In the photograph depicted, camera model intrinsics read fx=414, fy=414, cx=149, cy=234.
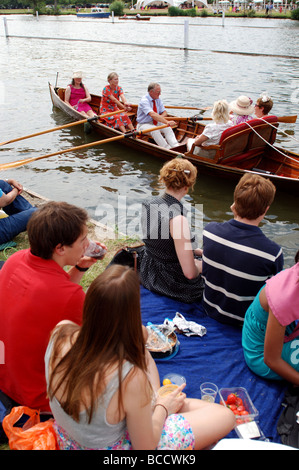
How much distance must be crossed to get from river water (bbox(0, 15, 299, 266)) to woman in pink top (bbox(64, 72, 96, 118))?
1.94 feet

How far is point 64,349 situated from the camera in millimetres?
1830

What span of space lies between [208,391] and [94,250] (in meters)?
1.27

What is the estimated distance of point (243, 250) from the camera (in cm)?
315

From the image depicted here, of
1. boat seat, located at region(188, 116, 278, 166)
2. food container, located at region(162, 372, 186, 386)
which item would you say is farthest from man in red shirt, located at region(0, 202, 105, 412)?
boat seat, located at region(188, 116, 278, 166)

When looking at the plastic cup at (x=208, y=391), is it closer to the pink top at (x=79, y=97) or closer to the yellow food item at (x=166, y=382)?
the yellow food item at (x=166, y=382)

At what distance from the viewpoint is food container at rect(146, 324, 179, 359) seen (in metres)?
3.15

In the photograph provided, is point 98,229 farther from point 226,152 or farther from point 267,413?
point 267,413

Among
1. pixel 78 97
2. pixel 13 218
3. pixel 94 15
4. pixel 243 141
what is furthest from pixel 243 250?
pixel 94 15

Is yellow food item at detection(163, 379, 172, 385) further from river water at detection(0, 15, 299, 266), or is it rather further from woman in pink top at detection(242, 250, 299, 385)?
river water at detection(0, 15, 299, 266)

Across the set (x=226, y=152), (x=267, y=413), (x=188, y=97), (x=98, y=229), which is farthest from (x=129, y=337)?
(x=188, y=97)

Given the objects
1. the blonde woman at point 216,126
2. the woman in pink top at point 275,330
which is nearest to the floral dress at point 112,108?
the blonde woman at point 216,126

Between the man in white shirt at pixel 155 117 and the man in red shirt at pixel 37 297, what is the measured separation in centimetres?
682

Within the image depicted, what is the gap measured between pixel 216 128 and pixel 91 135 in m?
4.68

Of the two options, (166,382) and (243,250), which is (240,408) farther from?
(243,250)
